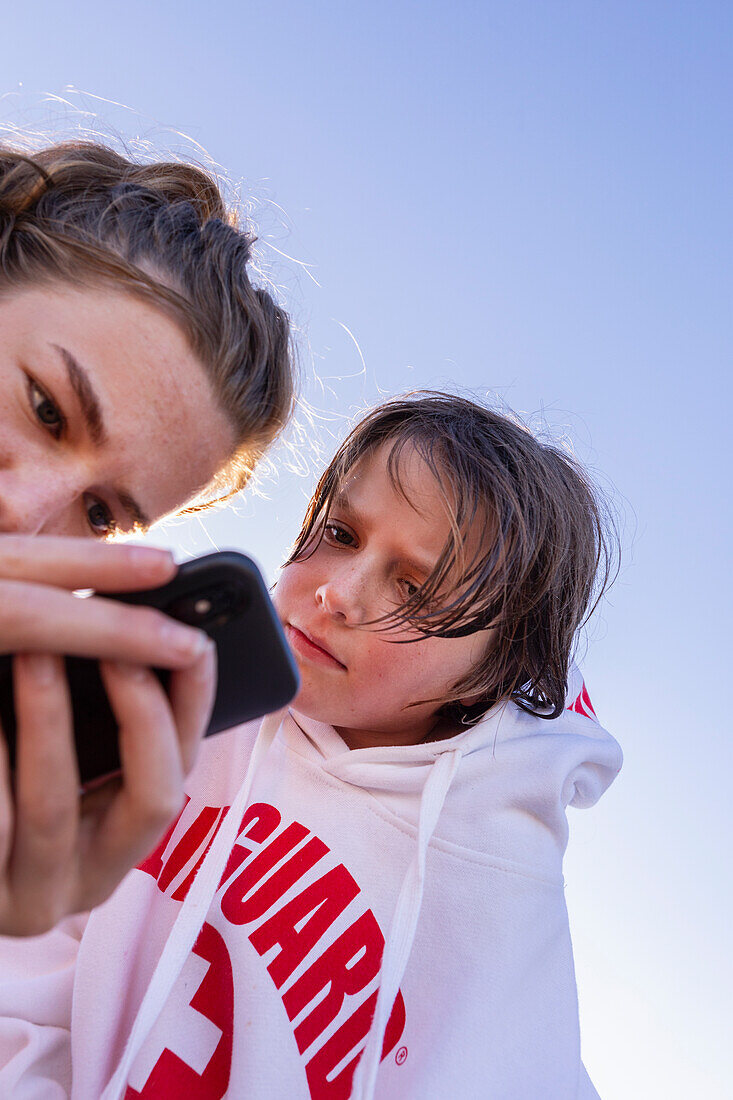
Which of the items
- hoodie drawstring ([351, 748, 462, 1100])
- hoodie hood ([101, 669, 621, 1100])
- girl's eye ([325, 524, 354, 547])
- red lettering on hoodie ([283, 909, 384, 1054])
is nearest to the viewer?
hoodie drawstring ([351, 748, 462, 1100])

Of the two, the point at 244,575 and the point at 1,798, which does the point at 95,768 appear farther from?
the point at 244,575

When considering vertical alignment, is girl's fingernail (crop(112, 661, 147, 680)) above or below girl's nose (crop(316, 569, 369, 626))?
above

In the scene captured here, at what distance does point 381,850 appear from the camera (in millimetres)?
1942

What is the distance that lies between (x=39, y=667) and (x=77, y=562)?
0.12 metres

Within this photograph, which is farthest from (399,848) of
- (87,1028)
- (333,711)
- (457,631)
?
(87,1028)

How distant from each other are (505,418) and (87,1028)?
1.99 m

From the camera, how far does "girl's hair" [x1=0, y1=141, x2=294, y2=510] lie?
1558mm

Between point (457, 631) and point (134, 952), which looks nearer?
point (134, 952)

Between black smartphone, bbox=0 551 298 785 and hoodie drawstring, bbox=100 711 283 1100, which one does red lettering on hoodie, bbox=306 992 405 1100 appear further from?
black smartphone, bbox=0 551 298 785

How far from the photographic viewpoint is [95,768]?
1.06 metres

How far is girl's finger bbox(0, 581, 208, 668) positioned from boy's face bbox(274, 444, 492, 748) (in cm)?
107

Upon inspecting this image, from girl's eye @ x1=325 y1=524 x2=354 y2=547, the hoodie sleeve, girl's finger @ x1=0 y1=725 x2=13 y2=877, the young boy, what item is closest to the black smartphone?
girl's finger @ x1=0 y1=725 x2=13 y2=877

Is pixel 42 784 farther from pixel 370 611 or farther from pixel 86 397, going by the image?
pixel 370 611

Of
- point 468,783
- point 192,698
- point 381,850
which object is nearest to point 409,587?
point 468,783
